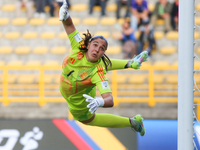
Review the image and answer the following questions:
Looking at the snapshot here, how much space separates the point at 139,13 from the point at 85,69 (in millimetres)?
5345

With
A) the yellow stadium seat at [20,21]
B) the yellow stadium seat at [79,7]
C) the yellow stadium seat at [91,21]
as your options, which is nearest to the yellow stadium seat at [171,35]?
the yellow stadium seat at [91,21]

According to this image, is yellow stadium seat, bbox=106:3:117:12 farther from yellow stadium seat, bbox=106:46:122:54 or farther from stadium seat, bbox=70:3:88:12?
yellow stadium seat, bbox=106:46:122:54

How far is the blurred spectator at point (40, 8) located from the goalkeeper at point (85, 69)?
5977 mm

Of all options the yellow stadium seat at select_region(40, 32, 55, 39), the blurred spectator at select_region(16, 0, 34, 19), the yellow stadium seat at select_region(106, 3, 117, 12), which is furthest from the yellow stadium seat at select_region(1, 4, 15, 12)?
the yellow stadium seat at select_region(106, 3, 117, 12)

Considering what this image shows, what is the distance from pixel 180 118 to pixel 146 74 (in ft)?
15.1

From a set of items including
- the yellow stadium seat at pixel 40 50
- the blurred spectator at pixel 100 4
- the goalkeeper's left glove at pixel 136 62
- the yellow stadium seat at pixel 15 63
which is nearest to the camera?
the goalkeeper's left glove at pixel 136 62

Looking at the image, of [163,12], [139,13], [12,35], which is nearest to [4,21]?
[12,35]

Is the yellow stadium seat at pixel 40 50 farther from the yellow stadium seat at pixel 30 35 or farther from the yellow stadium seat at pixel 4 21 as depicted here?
the yellow stadium seat at pixel 4 21

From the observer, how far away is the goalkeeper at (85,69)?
3305 mm

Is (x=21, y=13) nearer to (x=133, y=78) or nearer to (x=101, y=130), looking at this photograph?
(x=133, y=78)

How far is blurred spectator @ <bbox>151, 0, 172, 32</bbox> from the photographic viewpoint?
→ 8.51 metres

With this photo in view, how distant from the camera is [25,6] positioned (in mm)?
9359

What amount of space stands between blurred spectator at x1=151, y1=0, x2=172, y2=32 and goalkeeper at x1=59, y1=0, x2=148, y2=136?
509 cm

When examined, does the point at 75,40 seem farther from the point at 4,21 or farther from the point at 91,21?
the point at 4,21
